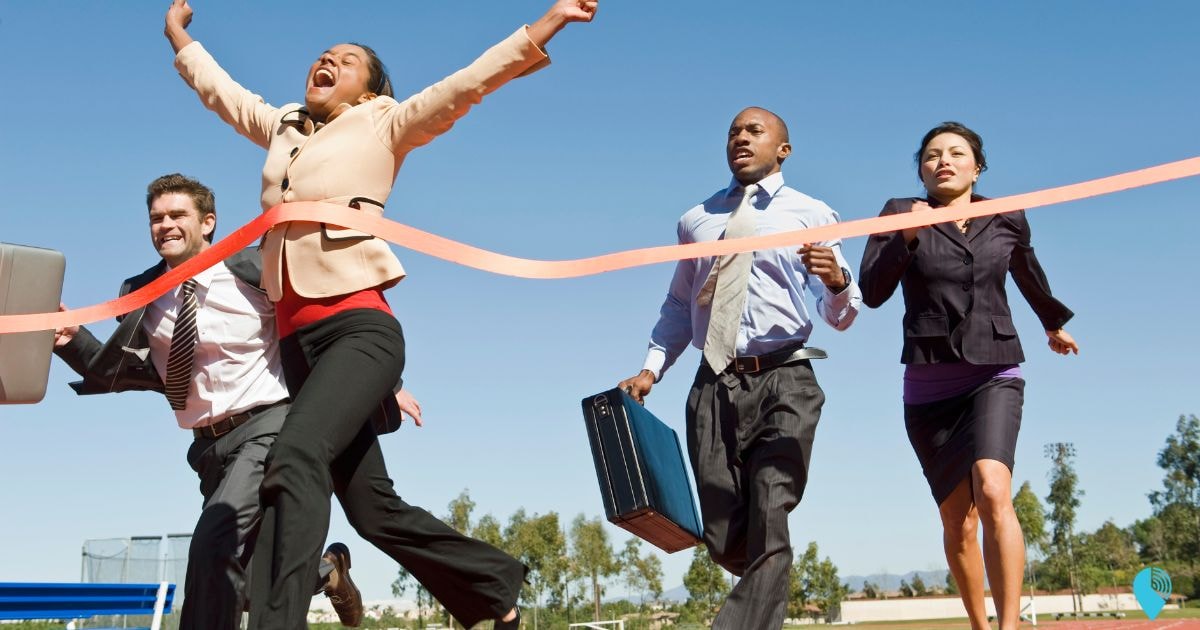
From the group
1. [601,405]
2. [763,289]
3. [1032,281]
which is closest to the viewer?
[601,405]

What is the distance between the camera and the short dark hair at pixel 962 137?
5754mm

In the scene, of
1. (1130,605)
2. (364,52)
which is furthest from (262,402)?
(1130,605)

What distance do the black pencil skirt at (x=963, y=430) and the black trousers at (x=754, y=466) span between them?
736 mm

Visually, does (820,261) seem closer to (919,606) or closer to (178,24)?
(178,24)

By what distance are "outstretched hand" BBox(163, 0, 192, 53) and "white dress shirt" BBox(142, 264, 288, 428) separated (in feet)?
3.36

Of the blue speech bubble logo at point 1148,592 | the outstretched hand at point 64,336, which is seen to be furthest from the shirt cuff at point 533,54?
the blue speech bubble logo at point 1148,592

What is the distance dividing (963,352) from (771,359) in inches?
36.4

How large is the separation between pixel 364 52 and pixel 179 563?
5.58m

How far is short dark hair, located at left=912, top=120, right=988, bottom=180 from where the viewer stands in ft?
18.9

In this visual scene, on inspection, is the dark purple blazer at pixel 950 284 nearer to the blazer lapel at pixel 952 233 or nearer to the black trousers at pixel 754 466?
the blazer lapel at pixel 952 233

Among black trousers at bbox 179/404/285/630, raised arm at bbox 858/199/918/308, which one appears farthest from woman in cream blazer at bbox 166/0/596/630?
raised arm at bbox 858/199/918/308

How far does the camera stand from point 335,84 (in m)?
4.33

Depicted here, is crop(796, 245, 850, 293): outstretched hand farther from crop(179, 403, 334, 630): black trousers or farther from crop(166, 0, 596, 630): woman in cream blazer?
crop(179, 403, 334, 630): black trousers

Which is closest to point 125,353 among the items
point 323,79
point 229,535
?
point 229,535
